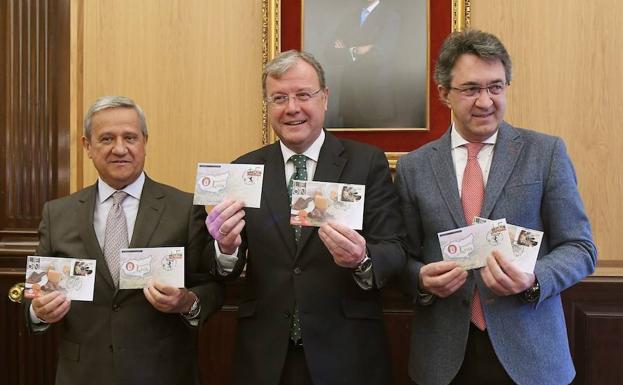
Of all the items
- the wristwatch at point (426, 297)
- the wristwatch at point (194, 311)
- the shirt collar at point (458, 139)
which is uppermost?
the shirt collar at point (458, 139)

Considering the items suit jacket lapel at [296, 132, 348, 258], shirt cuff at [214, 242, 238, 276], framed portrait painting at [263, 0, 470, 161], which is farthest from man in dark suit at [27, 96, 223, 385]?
framed portrait painting at [263, 0, 470, 161]

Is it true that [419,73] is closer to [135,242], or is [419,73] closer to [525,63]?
[525,63]

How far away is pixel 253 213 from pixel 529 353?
1073 millimetres

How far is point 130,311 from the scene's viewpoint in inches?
85.4

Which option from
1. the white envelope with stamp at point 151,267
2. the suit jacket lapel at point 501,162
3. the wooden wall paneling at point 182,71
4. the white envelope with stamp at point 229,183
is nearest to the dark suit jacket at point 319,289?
the white envelope with stamp at point 229,183

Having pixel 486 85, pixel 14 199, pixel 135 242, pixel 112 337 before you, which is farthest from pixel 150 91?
pixel 486 85

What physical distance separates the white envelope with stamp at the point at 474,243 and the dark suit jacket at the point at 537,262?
0.10 meters

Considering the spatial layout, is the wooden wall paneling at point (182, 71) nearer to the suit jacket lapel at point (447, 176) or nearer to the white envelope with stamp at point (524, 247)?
the suit jacket lapel at point (447, 176)

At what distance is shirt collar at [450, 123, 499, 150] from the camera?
218cm

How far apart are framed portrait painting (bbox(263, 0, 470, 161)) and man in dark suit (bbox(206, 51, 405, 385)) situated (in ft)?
3.41

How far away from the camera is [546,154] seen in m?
2.09

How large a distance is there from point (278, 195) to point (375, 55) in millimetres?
1393

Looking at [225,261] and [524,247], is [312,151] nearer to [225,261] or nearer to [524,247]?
[225,261]

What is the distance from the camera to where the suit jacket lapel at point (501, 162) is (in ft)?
6.74
